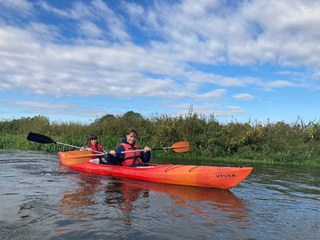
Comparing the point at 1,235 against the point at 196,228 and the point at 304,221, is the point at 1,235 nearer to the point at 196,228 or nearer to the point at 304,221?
the point at 196,228

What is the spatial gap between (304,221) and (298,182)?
3191mm

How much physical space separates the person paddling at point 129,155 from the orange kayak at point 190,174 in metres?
0.21

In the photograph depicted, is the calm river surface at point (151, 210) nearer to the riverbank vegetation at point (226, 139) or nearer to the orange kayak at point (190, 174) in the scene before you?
the orange kayak at point (190, 174)

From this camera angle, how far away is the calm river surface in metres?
3.44

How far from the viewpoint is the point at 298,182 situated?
22.5 feet

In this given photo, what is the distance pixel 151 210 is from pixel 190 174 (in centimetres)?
194

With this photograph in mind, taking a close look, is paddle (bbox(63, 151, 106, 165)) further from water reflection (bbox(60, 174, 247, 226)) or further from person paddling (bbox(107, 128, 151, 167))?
water reflection (bbox(60, 174, 247, 226))

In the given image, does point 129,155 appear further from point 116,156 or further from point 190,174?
point 190,174

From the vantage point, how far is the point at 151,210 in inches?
171

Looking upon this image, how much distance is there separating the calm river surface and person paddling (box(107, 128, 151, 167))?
0.55 meters

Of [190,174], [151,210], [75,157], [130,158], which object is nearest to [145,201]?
[151,210]

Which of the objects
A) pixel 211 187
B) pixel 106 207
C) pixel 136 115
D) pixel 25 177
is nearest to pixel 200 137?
pixel 136 115

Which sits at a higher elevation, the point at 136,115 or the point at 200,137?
the point at 136,115

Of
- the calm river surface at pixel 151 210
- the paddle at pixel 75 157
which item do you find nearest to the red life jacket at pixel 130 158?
the calm river surface at pixel 151 210
